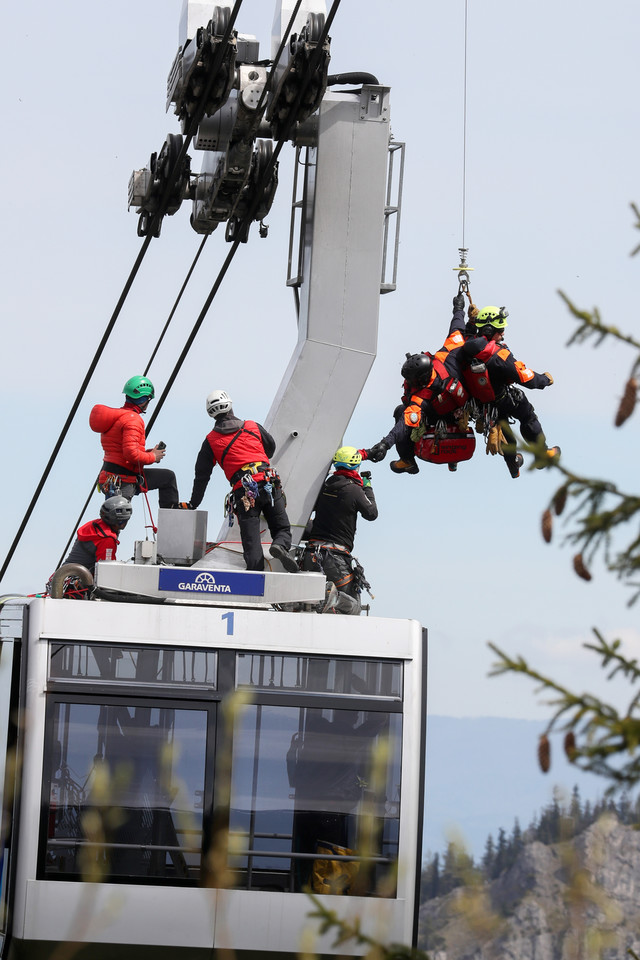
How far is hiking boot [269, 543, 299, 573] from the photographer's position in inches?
401

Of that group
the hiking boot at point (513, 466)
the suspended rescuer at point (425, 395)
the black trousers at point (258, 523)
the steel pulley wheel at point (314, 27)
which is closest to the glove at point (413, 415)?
the suspended rescuer at point (425, 395)

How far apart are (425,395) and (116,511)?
2.52 metres

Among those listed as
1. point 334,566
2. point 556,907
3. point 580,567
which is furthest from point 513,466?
point 556,907

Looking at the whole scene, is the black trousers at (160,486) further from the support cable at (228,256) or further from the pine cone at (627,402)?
the pine cone at (627,402)

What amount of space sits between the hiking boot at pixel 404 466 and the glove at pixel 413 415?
1.29ft

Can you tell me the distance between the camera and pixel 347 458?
37.1 ft

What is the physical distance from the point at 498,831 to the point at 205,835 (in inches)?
182

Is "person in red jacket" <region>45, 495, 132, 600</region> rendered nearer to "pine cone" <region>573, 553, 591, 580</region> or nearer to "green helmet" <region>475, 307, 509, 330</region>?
"green helmet" <region>475, 307, 509, 330</region>

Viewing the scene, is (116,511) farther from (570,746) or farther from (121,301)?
(570,746)

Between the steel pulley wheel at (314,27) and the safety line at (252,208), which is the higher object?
the steel pulley wheel at (314,27)

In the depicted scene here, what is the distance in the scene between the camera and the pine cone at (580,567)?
9.99ft

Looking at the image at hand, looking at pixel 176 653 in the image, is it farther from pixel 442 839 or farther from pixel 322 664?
pixel 442 839

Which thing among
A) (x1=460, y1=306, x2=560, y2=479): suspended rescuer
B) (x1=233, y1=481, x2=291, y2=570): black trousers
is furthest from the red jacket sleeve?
(x1=460, y1=306, x2=560, y2=479): suspended rescuer

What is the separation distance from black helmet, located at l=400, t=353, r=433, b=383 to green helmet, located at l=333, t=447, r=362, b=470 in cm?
71
